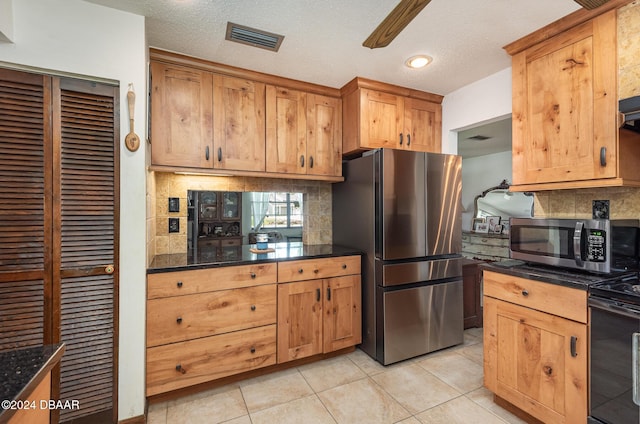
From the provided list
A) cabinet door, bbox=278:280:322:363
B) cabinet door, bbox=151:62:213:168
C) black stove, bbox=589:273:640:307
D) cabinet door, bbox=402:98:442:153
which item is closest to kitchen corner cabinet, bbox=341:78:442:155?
cabinet door, bbox=402:98:442:153

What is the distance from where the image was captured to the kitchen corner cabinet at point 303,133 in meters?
2.52

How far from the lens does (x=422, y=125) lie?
2896 mm

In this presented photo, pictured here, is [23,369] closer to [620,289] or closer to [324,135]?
[620,289]

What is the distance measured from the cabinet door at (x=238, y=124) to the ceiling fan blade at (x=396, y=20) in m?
1.35

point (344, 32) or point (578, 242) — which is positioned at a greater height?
point (344, 32)

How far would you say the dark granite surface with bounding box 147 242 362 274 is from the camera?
78.1 inches

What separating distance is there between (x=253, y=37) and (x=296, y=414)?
8.04 ft

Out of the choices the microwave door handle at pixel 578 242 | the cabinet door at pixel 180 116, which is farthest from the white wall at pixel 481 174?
the cabinet door at pixel 180 116

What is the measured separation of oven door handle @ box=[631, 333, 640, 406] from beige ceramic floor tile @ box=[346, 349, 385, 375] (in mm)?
1456

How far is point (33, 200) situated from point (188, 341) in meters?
1.19

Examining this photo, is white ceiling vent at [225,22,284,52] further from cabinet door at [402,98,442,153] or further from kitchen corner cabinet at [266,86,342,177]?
cabinet door at [402,98,442,153]

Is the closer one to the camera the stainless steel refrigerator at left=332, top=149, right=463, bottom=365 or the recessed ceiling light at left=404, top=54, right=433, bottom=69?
the recessed ceiling light at left=404, top=54, right=433, bottom=69

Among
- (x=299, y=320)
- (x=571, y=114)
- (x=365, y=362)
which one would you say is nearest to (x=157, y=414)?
(x=299, y=320)

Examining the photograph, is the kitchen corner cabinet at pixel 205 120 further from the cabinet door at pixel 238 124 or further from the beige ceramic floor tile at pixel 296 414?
the beige ceramic floor tile at pixel 296 414
